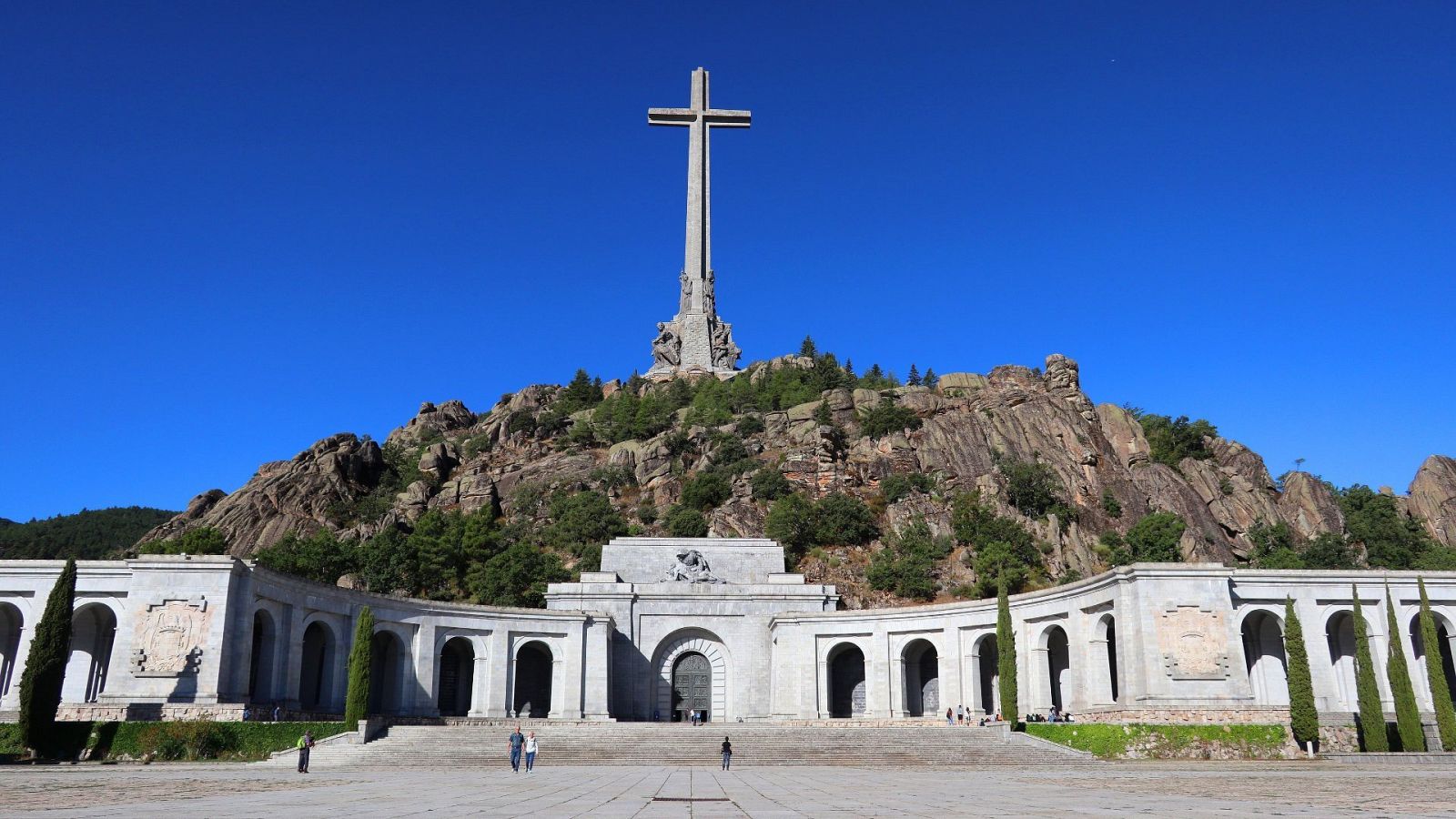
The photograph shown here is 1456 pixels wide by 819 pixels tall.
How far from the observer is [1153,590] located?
117ft

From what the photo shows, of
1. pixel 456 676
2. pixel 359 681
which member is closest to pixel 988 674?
pixel 456 676

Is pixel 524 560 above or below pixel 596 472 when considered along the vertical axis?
below

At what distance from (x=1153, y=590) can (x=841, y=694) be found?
1775 centimetres

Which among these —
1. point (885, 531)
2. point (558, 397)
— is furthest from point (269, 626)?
point (558, 397)

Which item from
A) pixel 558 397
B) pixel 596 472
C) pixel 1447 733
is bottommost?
pixel 1447 733

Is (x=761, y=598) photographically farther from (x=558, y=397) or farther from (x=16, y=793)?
(x=558, y=397)

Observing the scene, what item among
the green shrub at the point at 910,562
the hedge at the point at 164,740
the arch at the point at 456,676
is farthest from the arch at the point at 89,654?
the green shrub at the point at 910,562

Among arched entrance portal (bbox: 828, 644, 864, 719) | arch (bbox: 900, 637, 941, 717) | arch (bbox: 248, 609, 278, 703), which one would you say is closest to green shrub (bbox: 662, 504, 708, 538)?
arched entrance portal (bbox: 828, 644, 864, 719)

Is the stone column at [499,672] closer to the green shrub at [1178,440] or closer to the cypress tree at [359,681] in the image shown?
the cypress tree at [359,681]

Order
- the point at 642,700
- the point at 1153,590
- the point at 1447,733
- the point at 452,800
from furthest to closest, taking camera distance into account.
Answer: the point at 642,700, the point at 1153,590, the point at 1447,733, the point at 452,800

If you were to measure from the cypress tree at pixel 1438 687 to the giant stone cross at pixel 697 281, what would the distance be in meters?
77.0

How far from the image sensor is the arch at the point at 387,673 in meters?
42.3

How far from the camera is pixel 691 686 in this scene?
49438 mm

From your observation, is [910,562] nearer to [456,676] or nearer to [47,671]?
[456,676]
